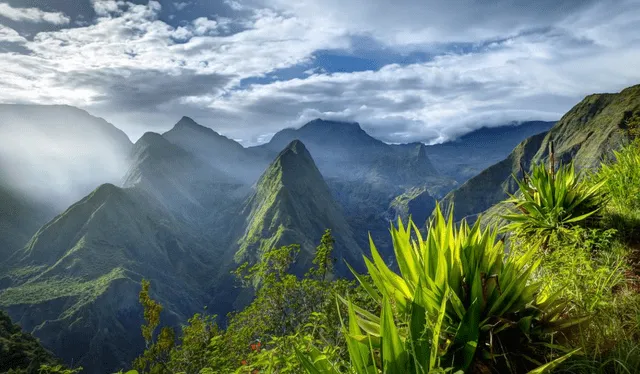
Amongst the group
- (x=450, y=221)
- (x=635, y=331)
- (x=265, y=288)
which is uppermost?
(x=450, y=221)

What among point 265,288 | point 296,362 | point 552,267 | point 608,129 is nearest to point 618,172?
point 552,267

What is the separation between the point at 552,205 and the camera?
6.94 m

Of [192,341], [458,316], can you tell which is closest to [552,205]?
[458,316]

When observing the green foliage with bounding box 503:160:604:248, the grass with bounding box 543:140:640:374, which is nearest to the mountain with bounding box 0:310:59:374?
the green foliage with bounding box 503:160:604:248

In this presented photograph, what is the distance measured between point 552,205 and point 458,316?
499 cm

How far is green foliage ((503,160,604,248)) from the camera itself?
260 inches

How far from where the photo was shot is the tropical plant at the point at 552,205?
660cm

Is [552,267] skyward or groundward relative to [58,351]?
skyward

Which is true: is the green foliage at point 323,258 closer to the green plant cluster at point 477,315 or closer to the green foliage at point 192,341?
the green foliage at point 192,341

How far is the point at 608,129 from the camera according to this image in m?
161

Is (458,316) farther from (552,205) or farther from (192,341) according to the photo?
(192,341)

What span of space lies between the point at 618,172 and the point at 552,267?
380cm

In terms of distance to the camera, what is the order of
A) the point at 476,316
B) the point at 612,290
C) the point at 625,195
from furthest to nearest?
the point at 625,195 → the point at 612,290 → the point at 476,316

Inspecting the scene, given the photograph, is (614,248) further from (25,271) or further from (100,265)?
(25,271)
